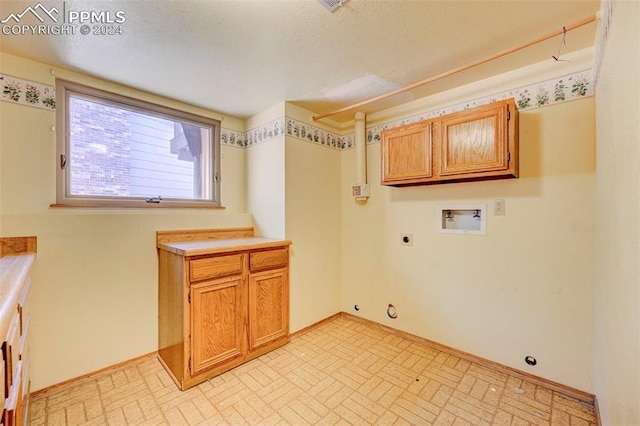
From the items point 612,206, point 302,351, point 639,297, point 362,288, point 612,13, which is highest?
point 612,13

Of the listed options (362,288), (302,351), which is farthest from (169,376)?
(362,288)

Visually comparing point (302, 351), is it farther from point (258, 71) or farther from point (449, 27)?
point (449, 27)

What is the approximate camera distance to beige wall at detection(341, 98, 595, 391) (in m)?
1.84

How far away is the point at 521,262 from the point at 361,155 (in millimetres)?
1745

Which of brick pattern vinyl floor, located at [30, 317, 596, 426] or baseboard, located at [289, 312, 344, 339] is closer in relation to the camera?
brick pattern vinyl floor, located at [30, 317, 596, 426]

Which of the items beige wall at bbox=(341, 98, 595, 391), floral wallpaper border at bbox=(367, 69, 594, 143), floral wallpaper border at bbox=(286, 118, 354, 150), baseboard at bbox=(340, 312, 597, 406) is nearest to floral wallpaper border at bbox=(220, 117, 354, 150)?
floral wallpaper border at bbox=(286, 118, 354, 150)

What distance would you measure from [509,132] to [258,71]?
189cm

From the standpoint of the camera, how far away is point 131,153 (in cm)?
239

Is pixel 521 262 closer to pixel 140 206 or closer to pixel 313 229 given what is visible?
pixel 313 229

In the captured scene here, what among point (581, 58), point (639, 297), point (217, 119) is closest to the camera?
point (639, 297)

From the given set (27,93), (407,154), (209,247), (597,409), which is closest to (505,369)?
(597,409)

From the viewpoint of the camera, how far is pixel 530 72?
203cm

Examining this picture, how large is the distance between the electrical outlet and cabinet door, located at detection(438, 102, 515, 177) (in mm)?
750

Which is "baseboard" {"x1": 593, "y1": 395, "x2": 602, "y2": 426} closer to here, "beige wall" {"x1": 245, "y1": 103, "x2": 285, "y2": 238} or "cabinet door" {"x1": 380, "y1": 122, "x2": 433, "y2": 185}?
"cabinet door" {"x1": 380, "y1": 122, "x2": 433, "y2": 185}
